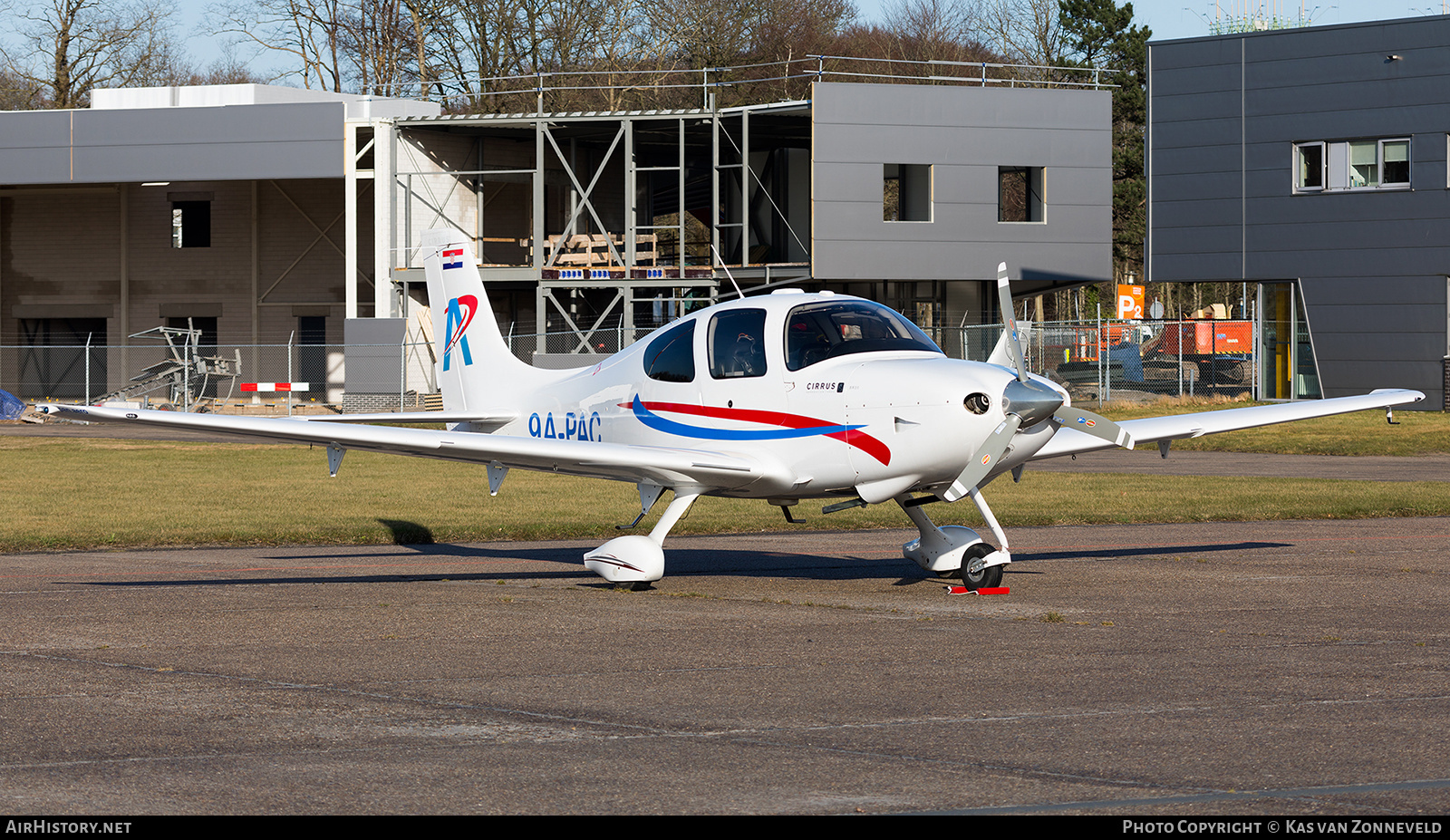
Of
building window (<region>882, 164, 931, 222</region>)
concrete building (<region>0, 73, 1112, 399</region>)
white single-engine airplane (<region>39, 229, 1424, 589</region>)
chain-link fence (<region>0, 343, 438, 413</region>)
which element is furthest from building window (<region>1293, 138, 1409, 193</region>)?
white single-engine airplane (<region>39, 229, 1424, 589</region>)

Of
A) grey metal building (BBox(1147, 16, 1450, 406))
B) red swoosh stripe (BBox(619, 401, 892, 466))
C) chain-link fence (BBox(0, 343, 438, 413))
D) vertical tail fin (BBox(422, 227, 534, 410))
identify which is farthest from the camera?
chain-link fence (BBox(0, 343, 438, 413))

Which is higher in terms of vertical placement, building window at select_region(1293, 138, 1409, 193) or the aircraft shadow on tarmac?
building window at select_region(1293, 138, 1409, 193)

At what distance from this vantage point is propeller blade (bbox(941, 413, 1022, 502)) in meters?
10.5

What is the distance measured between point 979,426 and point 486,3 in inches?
2021

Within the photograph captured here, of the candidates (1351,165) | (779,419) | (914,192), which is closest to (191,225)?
(914,192)

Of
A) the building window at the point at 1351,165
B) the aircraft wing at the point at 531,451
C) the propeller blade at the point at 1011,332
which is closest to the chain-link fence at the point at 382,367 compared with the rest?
the building window at the point at 1351,165

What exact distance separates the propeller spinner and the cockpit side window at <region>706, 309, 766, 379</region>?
76.2 inches

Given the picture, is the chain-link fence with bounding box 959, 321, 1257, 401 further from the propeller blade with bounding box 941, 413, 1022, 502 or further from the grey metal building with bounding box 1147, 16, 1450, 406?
the propeller blade with bounding box 941, 413, 1022, 502

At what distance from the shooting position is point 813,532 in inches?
667

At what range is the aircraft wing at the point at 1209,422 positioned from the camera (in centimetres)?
1260

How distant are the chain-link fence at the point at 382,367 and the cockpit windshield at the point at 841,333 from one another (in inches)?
1022

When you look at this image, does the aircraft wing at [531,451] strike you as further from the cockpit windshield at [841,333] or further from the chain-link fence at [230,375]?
the chain-link fence at [230,375]

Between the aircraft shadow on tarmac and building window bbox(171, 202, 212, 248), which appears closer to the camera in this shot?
the aircraft shadow on tarmac
